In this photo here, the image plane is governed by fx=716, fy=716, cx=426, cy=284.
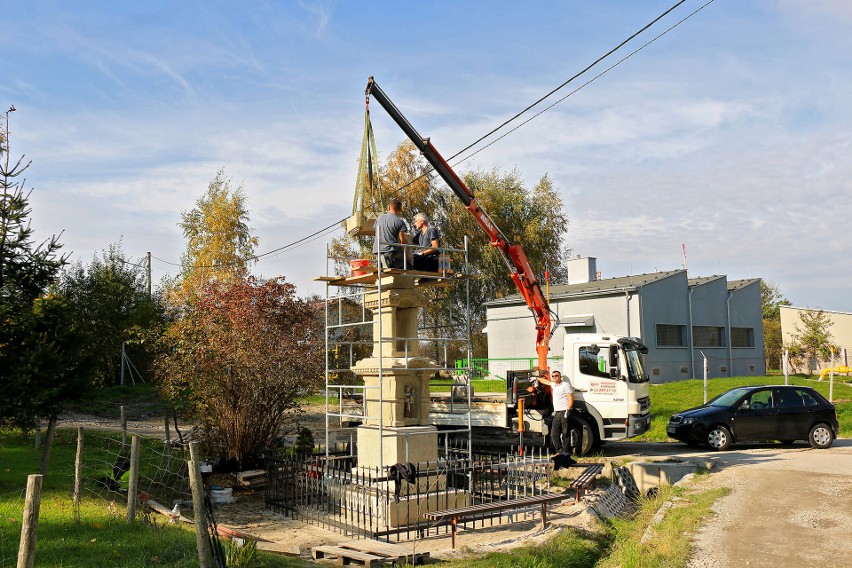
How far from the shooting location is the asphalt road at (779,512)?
7.75 meters

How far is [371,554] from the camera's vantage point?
8.57 m

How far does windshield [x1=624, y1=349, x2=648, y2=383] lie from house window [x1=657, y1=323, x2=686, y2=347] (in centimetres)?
1475

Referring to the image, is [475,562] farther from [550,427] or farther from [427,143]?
[427,143]

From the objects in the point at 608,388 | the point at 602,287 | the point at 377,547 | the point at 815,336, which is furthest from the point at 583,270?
the point at 377,547

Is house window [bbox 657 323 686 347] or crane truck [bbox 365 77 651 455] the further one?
house window [bbox 657 323 686 347]

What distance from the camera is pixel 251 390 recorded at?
48.6 ft

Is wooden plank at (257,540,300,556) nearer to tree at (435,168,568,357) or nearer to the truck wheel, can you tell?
the truck wheel

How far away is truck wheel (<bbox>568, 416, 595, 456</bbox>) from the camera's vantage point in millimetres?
16156

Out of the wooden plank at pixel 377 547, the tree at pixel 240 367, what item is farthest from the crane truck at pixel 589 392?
the wooden plank at pixel 377 547

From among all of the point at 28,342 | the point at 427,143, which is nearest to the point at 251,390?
the point at 28,342

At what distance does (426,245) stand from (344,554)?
5.25 m

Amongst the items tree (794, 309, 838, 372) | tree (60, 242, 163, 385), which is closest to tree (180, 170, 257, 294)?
tree (60, 242, 163, 385)

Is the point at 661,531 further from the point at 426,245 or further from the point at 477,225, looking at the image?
the point at 477,225

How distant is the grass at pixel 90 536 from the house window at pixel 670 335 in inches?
955
